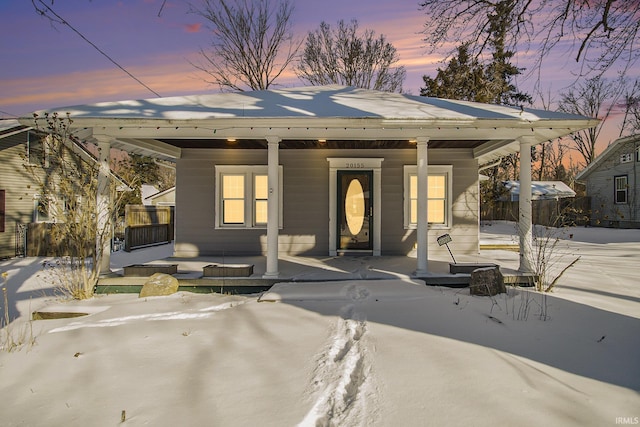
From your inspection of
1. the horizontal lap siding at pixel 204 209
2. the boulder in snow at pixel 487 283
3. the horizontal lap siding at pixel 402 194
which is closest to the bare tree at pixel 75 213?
the horizontal lap siding at pixel 204 209

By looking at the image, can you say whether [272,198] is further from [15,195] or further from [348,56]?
[348,56]

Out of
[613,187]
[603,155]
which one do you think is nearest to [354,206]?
[613,187]

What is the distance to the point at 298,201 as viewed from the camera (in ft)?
30.7

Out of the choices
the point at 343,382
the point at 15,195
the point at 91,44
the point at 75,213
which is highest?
the point at 91,44

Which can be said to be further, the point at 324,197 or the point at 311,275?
the point at 324,197

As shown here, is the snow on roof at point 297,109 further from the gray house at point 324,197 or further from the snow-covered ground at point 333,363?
the snow-covered ground at point 333,363

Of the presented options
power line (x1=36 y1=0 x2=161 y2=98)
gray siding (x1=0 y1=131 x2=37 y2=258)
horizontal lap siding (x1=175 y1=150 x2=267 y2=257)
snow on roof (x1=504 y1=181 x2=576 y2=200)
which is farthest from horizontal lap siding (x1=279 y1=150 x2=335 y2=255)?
snow on roof (x1=504 y1=181 x2=576 y2=200)

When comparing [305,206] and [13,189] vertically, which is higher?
[13,189]

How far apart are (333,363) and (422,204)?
13.2ft

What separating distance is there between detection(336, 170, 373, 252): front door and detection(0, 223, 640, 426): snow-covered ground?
149 inches

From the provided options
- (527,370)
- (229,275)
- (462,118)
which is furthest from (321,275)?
(527,370)

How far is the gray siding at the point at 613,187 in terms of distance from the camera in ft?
66.3

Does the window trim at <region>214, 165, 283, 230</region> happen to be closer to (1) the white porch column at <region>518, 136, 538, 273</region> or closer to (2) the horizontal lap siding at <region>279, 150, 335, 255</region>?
(2) the horizontal lap siding at <region>279, 150, 335, 255</region>

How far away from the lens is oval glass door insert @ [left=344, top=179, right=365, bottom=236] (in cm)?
930
